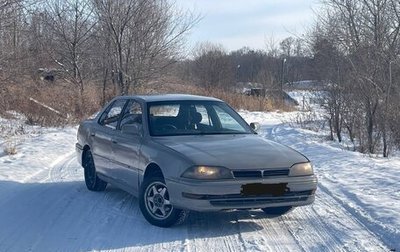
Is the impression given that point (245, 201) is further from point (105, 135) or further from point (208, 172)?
point (105, 135)

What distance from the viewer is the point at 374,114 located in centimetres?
1597

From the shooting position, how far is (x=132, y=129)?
290 inches

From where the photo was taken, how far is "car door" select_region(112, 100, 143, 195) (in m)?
7.19

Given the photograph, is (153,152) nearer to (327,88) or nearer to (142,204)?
(142,204)

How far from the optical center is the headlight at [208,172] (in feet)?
19.9

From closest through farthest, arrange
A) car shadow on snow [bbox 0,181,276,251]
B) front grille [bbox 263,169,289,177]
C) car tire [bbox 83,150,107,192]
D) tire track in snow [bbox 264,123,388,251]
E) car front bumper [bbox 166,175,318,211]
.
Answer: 1. tire track in snow [bbox 264,123,388,251]
2. car shadow on snow [bbox 0,181,276,251]
3. car front bumper [bbox 166,175,318,211]
4. front grille [bbox 263,169,289,177]
5. car tire [bbox 83,150,107,192]

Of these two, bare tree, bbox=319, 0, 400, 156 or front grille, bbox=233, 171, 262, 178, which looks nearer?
front grille, bbox=233, 171, 262, 178

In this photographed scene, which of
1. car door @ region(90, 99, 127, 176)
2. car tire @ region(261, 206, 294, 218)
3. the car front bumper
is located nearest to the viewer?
the car front bumper

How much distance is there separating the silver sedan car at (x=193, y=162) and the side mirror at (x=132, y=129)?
13 mm

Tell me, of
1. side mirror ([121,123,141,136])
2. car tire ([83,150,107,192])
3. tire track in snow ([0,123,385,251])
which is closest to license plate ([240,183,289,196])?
tire track in snow ([0,123,385,251])

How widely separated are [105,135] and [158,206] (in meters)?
2.11

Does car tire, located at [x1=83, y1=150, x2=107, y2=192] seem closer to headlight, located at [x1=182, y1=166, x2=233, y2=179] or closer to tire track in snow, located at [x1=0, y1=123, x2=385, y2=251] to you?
tire track in snow, located at [x1=0, y1=123, x2=385, y2=251]

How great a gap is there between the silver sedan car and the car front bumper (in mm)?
10

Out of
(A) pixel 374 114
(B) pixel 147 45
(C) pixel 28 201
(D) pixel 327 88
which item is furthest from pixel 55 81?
(C) pixel 28 201
